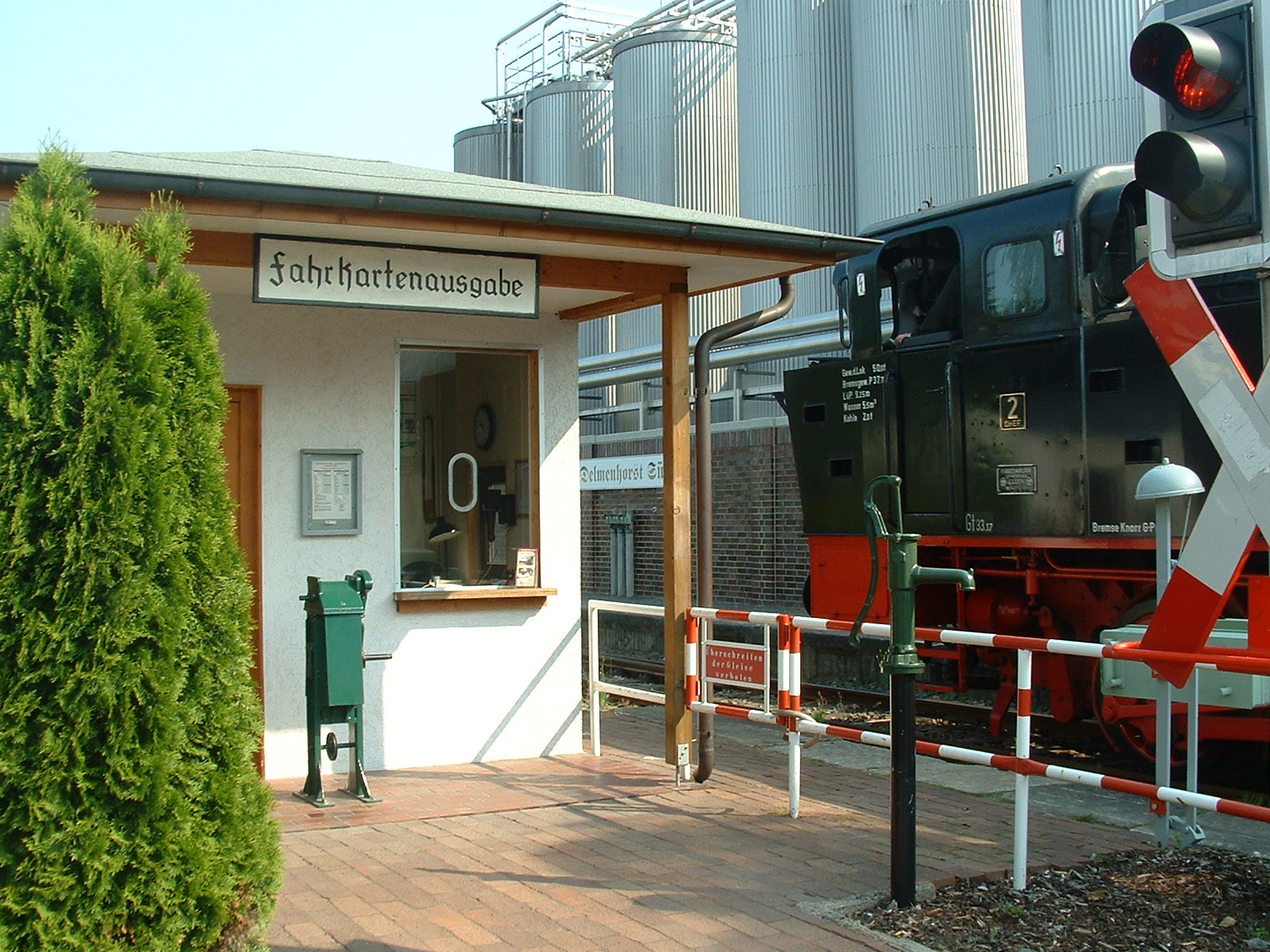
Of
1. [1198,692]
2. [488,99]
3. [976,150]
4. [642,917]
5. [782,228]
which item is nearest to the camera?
[642,917]

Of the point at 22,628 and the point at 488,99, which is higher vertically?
the point at 488,99

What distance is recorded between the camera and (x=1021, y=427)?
8812 mm

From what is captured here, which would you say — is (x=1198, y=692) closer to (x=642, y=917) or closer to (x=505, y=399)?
(x=642, y=917)

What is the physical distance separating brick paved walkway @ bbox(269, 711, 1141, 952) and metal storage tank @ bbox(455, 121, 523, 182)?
930 inches

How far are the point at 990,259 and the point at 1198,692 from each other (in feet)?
13.1

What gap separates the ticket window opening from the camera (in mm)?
8141

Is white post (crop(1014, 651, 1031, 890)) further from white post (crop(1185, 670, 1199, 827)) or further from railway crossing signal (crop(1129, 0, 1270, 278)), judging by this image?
railway crossing signal (crop(1129, 0, 1270, 278))

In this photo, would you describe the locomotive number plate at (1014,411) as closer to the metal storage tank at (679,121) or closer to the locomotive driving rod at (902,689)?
the locomotive driving rod at (902,689)

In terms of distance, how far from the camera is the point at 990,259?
9.14m

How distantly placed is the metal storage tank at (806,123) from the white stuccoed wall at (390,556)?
9.68 m

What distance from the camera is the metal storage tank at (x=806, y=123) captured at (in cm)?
1794

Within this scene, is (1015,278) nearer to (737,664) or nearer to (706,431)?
(706,431)

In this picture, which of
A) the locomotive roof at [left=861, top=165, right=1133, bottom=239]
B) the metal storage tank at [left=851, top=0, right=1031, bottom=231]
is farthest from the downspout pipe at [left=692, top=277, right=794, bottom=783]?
the metal storage tank at [left=851, top=0, right=1031, bottom=231]

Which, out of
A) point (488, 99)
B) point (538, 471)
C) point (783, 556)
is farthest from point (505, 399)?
point (488, 99)
